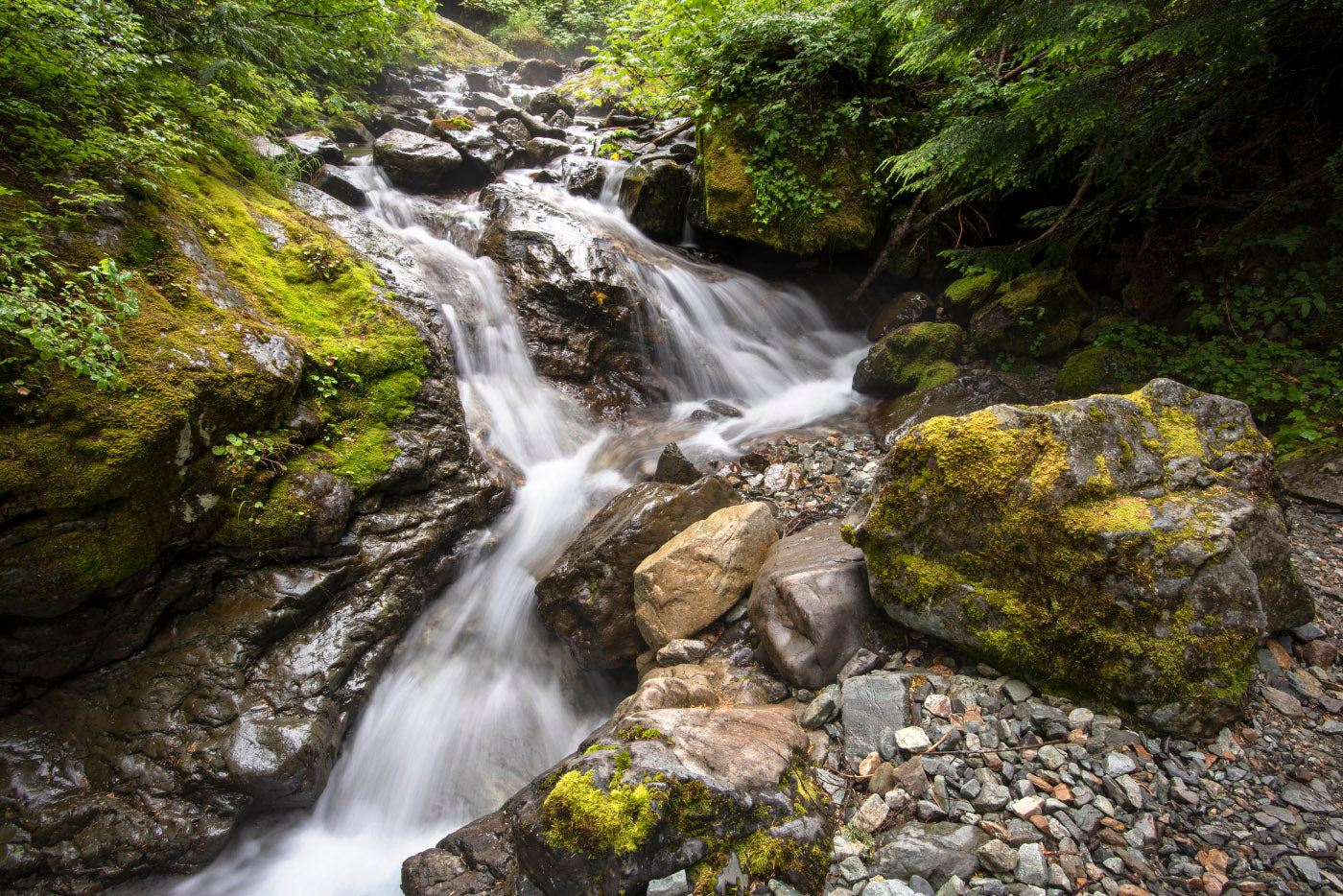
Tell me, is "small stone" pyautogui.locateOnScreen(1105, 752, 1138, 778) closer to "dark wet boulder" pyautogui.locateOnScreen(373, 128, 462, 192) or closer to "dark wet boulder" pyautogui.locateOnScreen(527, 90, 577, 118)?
"dark wet boulder" pyautogui.locateOnScreen(373, 128, 462, 192)

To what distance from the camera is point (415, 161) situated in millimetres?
10477

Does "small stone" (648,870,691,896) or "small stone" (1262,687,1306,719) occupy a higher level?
"small stone" (648,870,691,896)

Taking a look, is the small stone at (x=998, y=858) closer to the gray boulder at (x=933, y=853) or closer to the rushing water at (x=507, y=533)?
the gray boulder at (x=933, y=853)

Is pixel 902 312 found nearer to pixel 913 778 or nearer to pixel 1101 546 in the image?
pixel 1101 546

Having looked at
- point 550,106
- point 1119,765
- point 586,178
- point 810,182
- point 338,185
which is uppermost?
point 550,106

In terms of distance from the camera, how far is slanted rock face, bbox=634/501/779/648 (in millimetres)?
4020

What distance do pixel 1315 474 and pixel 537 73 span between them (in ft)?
88.2

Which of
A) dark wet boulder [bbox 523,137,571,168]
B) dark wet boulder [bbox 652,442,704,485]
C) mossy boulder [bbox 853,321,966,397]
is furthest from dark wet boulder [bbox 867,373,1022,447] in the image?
dark wet boulder [bbox 523,137,571,168]

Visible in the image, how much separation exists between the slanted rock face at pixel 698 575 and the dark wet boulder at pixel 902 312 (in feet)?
18.6

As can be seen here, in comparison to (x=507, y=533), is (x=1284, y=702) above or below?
below

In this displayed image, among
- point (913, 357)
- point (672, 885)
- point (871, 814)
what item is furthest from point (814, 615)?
point (913, 357)

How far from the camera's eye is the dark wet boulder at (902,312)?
8.40 meters

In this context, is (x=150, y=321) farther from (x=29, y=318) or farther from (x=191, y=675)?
(x=191, y=675)

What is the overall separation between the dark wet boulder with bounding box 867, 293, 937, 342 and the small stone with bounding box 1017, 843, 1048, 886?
300 inches
